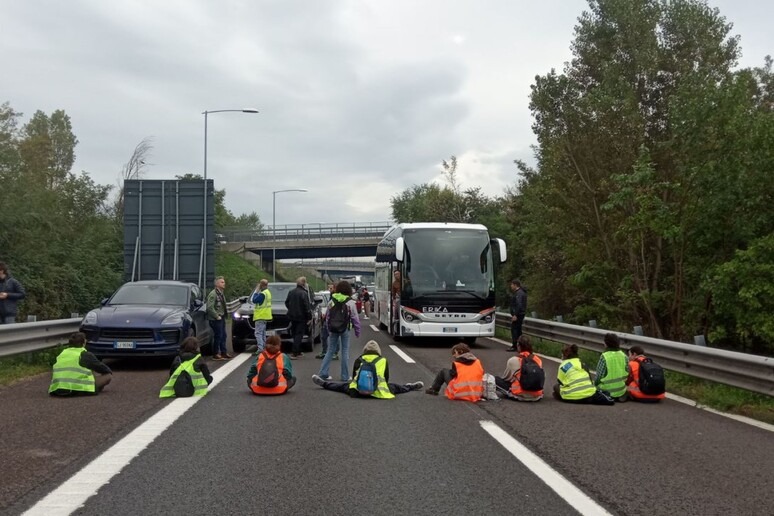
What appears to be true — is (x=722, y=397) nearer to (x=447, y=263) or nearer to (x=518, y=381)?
(x=518, y=381)

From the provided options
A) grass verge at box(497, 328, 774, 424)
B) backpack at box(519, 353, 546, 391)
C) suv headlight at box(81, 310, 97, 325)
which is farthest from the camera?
suv headlight at box(81, 310, 97, 325)

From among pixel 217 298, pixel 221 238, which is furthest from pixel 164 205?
pixel 221 238

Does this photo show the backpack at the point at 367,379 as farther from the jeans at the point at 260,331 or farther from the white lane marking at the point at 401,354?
the jeans at the point at 260,331

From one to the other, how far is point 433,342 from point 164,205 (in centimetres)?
879

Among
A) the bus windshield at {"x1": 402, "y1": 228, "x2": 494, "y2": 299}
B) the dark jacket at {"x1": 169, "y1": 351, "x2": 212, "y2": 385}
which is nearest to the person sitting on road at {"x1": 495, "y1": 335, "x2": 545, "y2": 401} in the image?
the dark jacket at {"x1": 169, "y1": 351, "x2": 212, "y2": 385}

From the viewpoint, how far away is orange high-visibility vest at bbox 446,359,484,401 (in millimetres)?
9711

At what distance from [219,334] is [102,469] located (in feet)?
32.2

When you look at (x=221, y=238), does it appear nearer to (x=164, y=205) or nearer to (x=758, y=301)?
(x=164, y=205)

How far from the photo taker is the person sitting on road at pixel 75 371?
9547 mm

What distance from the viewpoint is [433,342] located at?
A: 21.2 metres

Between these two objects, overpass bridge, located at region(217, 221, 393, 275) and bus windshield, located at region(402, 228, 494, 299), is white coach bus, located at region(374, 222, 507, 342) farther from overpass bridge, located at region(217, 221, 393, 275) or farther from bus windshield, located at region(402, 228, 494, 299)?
overpass bridge, located at region(217, 221, 393, 275)

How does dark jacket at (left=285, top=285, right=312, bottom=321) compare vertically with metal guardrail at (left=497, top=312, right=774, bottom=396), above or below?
above

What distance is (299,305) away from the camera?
50.6 feet

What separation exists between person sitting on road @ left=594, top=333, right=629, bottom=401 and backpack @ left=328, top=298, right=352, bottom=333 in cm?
375
